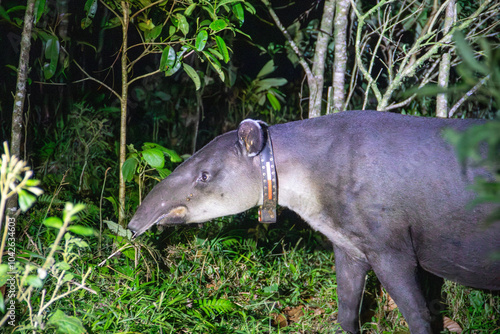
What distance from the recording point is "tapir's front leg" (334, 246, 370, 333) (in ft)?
12.1

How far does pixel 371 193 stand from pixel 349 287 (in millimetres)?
960

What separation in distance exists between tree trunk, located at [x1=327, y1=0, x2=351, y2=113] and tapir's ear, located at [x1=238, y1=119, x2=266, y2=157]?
165 centimetres

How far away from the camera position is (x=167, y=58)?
382cm

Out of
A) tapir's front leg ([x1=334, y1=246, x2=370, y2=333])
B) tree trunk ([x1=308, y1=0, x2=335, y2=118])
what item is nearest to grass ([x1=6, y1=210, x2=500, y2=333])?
tapir's front leg ([x1=334, y1=246, x2=370, y2=333])

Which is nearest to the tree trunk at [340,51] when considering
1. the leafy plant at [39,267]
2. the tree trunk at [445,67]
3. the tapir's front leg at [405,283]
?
the tree trunk at [445,67]

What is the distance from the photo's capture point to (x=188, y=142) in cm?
704

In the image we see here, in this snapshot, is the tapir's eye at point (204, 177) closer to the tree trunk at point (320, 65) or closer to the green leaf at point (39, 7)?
the green leaf at point (39, 7)

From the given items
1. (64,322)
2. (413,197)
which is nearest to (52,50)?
(64,322)

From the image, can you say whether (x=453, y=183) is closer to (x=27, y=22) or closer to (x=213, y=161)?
(x=213, y=161)

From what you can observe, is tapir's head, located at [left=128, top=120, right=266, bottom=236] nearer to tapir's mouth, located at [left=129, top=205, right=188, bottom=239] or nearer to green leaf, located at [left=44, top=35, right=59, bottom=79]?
tapir's mouth, located at [left=129, top=205, right=188, bottom=239]

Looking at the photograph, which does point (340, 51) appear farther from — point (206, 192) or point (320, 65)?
point (206, 192)

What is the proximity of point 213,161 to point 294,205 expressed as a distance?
651 millimetres

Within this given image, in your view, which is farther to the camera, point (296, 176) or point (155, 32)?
point (155, 32)

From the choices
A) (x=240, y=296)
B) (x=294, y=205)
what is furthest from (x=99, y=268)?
(x=294, y=205)
